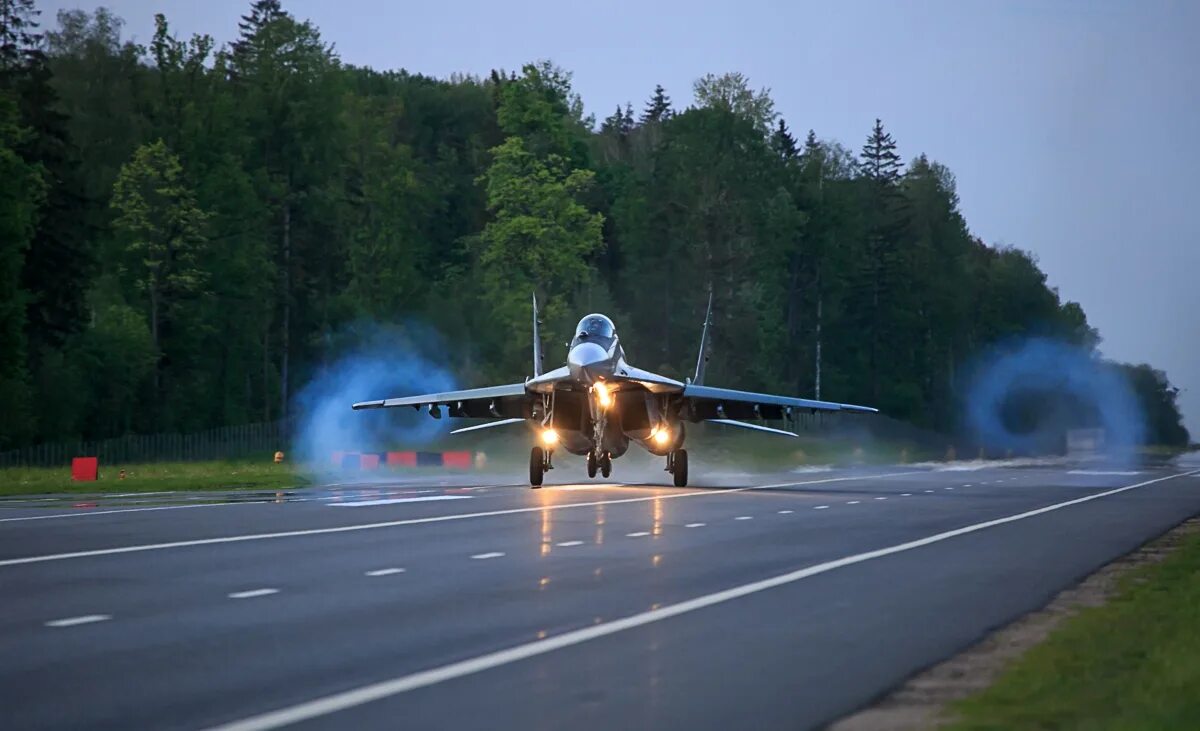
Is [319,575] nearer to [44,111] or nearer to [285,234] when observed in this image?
[44,111]

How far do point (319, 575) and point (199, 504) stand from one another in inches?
544

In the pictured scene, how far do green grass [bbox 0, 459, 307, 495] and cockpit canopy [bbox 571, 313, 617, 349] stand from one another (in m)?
9.12

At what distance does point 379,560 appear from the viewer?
54.3ft

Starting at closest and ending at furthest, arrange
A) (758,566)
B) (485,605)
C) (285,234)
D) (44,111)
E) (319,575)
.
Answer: (485,605)
(319,575)
(758,566)
(44,111)
(285,234)

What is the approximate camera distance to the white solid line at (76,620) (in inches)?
Answer: 442

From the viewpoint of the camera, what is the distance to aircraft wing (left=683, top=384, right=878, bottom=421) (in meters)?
36.0

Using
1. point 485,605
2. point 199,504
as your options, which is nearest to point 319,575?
point 485,605

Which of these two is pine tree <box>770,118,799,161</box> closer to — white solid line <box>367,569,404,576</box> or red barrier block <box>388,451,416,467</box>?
red barrier block <box>388,451,416,467</box>

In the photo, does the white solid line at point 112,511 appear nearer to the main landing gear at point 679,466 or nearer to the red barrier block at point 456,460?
the main landing gear at point 679,466

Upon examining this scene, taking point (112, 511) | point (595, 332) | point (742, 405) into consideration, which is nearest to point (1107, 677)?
point (112, 511)

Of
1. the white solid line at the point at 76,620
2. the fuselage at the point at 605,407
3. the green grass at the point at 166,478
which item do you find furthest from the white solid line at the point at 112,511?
the white solid line at the point at 76,620

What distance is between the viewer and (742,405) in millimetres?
39219

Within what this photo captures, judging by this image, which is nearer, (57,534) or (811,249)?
(57,534)

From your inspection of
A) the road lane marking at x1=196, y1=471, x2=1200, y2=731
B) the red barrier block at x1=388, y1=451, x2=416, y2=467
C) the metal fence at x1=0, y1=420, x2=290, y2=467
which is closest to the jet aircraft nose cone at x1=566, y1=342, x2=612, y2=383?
the road lane marking at x1=196, y1=471, x2=1200, y2=731
